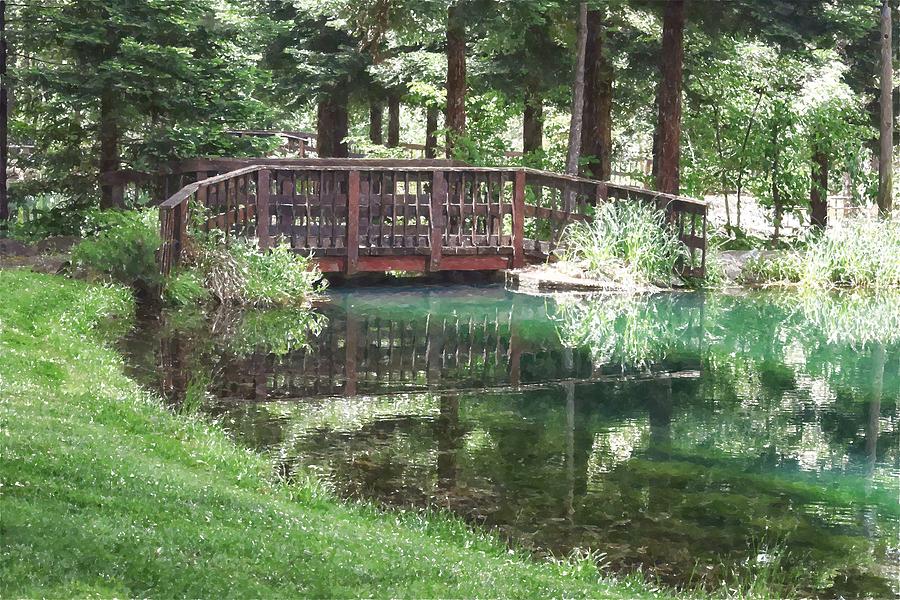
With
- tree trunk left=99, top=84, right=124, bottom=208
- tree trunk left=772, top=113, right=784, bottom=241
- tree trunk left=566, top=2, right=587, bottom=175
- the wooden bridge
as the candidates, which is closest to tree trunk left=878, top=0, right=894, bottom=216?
tree trunk left=772, top=113, right=784, bottom=241

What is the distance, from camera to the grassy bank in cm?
541

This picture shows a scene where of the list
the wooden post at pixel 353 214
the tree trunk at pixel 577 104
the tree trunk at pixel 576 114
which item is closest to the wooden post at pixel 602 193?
the tree trunk at pixel 577 104

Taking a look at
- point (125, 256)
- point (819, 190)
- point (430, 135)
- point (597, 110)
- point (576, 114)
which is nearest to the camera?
point (125, 256)

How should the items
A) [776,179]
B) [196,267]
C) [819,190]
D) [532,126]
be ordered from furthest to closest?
[532,126], [819,190], [776,179], [196,267]

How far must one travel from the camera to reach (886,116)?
2373cm

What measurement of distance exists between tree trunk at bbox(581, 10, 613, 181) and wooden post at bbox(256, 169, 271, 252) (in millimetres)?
7958

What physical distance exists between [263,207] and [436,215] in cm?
304

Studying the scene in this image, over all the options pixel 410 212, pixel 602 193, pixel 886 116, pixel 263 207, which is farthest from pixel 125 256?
pixel 886 116

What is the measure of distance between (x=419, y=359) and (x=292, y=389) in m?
2.25

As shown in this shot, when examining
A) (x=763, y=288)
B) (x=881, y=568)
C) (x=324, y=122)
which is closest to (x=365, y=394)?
(x=881, y=568)

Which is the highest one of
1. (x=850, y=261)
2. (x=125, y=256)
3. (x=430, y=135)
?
(x=430, y=135)

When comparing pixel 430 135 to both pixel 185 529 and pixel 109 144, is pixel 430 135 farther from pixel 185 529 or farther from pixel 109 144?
pixel 185 529

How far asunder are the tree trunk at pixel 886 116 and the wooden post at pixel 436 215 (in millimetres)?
8883

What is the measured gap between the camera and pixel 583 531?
780cm
